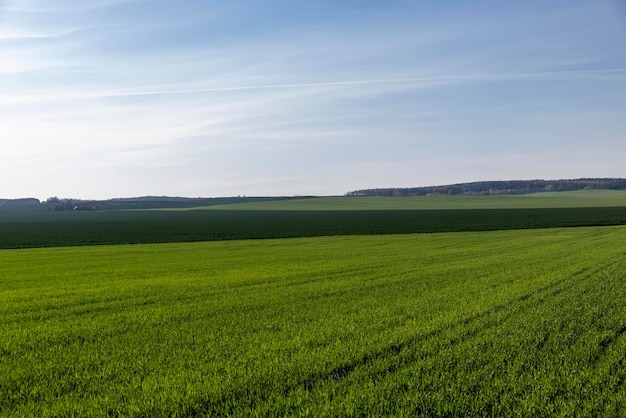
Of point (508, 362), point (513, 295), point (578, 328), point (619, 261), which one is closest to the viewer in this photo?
point (508, 362)

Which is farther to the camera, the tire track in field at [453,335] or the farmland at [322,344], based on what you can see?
the tire track in field at [453,335]

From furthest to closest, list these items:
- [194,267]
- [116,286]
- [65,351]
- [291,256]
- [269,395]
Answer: [291,256]
[194,267]
[116,286]
[65,351]
[269,395]

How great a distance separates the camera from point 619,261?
22.8 metres

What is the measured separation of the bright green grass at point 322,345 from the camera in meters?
7.52

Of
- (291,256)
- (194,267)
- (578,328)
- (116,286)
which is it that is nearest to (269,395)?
(578,328)

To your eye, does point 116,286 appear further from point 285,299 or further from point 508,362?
point 508,362

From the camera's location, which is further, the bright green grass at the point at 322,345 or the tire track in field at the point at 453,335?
the tire track in field at the point at 453,335

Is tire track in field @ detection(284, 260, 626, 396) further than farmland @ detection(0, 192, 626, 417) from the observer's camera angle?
Yes

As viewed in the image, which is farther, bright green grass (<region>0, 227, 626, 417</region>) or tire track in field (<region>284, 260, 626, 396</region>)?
tire track in field (<region>284, 260, 626, 396</region>)

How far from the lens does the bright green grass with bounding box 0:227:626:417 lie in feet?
24.7

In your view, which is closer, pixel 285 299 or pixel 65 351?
pixel 65 351

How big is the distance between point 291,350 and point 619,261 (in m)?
18.4

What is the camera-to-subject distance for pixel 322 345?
33.9 feet

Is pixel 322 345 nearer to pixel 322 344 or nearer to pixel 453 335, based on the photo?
pixel 322 344
